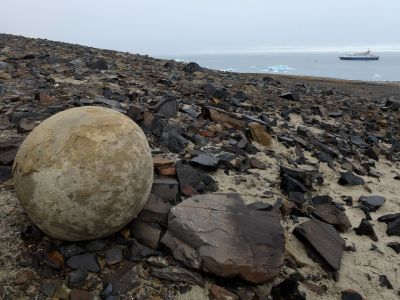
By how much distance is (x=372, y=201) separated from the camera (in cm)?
619

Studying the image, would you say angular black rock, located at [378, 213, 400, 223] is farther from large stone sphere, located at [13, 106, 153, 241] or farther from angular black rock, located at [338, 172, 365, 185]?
large stone sphere, located at [13, 106, 153, 241]

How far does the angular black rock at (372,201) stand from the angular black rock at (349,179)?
0.48 m

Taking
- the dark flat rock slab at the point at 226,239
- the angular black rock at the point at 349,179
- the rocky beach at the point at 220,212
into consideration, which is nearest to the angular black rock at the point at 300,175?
the rocky beach at the point at 220,212

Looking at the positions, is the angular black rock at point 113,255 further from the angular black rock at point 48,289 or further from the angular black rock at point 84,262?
the angular black rock at point 48,289

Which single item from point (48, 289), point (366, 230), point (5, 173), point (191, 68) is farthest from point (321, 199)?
point (191, 68)

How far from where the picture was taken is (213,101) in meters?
9.65

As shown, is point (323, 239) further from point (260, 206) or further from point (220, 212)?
point (220, 212)

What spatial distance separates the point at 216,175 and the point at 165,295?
2543mm

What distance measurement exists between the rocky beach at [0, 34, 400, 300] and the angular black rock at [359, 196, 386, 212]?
0.7 inches

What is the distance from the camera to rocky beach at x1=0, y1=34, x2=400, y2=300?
12.1 ft

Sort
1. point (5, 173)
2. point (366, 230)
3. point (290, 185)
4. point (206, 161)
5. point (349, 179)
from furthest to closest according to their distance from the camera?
point (349, 179) → point (206, 161) → point (290, 185) → point (366, 230) → point (5, 173)

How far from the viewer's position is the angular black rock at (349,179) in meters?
6.72

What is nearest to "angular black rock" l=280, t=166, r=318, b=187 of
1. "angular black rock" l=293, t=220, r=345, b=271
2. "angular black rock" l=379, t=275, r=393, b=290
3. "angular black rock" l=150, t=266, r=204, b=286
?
"angular black rock" l=293, t=220, r=345, b=271

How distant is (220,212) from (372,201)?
3.02 m
